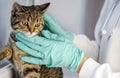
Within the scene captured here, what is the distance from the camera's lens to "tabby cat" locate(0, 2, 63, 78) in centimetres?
77

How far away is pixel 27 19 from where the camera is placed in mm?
768

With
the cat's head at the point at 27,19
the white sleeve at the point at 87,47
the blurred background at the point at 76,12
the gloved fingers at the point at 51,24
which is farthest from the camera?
the blurred background at the point at 76,12

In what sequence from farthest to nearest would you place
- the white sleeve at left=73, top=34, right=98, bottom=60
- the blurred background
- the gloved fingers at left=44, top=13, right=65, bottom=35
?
the blurred background, the white sleeve at left=73, top=34, right=98, bottom=60, the gloved fingers at left=44, top=13, right=65, bottom=35

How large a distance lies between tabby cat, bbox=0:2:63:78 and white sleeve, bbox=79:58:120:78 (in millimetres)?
172

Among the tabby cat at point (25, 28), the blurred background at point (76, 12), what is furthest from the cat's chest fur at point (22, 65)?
the blurred background at point (76, 12)

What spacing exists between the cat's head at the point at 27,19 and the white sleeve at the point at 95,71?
225 millimetres

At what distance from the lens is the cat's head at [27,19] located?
0.77 metres

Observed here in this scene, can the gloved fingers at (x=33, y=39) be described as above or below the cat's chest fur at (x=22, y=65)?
above

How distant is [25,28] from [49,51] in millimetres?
124

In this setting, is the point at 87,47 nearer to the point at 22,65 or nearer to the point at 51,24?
the point at 51,24

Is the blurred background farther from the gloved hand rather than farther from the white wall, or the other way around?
the gloved hand

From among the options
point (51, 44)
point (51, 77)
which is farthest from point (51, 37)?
point (51, 77)

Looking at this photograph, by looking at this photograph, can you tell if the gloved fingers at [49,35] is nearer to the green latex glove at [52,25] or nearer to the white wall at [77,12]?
the green latex glove at [52,25]

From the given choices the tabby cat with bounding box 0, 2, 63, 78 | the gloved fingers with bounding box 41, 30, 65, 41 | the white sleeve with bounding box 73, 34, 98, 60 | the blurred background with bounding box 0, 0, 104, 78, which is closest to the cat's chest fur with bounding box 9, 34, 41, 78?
the tabby cat with bounding box 0, 2, 63, 78
